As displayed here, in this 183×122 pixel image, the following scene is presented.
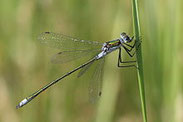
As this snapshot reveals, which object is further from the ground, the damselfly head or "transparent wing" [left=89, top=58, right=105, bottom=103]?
the damselfly head

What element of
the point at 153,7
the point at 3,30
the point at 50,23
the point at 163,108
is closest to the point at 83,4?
the point at 50,23

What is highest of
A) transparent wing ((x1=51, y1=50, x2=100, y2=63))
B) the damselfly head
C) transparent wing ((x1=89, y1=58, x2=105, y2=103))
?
the damselfly head

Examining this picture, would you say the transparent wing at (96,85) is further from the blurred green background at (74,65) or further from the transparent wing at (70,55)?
the blurred green background at (74,65)

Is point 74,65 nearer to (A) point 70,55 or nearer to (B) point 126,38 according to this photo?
(A) point 70,55

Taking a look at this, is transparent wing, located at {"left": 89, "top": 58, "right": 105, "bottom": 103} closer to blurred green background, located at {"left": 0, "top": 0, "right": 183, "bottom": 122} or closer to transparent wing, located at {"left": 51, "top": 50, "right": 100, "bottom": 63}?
transparent wing, located at {"left": 51, "top": 50, "right": 100, "bottom": 63}

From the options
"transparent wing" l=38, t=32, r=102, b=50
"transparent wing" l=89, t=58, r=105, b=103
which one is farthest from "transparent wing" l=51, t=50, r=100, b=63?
"transparent wing" l=89, t=58, r=105, b=103

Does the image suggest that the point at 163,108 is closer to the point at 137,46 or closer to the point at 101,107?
the point at 101,107

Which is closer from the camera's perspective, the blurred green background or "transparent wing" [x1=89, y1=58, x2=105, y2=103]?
"transparent wing" [x1=89, y1=58, x2=105, y2=103]
